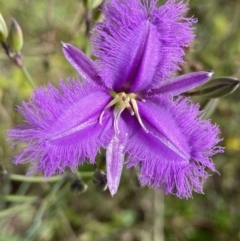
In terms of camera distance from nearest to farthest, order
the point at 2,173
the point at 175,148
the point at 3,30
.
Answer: the point at 175,148, the point at 3,30, the point at 2,173

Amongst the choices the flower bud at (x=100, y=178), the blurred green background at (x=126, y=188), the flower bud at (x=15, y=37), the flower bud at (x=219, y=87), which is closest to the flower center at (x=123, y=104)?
the flower bud at (x=100, y=178)

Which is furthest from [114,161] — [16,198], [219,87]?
[16,198]

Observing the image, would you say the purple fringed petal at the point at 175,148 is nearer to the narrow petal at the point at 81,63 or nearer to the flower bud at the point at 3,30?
the narrow petal at the point at 81,63

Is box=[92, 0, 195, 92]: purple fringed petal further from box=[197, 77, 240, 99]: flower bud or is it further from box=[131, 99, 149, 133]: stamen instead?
box=[197, 77, 240, 99]: flower bud

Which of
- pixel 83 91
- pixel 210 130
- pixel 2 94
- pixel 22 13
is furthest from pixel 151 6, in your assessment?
pixel 22 13

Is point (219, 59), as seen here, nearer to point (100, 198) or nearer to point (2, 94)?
point (100, 198)

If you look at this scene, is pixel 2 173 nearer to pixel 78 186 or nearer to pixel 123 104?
pixel 78 186
